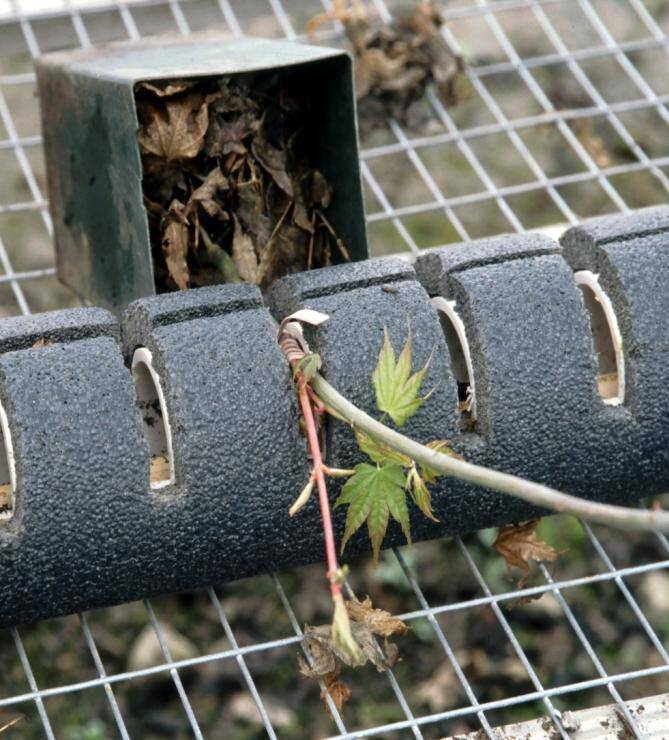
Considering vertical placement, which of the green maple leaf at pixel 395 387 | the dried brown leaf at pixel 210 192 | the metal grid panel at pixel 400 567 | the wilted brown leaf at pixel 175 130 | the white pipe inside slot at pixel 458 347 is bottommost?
the metal grid panel at pixel 400 567

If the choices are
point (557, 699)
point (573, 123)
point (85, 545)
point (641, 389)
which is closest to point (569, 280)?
point (641, 389)

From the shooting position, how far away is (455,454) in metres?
1.19

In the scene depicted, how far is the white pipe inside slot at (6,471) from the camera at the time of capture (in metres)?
1.13

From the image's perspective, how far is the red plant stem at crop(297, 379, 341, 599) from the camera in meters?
1.07

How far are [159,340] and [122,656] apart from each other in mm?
879

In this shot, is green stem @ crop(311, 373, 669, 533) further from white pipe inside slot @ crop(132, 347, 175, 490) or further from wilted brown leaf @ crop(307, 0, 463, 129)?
wilted brown leaf @ crop(307, 0, 463, 129)

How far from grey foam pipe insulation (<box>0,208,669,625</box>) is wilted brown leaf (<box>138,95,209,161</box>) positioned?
0.19m

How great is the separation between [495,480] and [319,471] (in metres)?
0.20

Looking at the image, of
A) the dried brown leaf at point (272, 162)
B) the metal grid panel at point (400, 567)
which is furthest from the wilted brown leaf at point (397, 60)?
the dried brown leaf at point (272, 162)

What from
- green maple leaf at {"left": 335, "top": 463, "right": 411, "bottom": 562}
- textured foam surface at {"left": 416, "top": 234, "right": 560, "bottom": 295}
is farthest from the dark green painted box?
green maple leaf at {"left": 335, "top": 463, "right": 411, "bottom": 562}

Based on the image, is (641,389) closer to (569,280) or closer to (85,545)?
(569,280)

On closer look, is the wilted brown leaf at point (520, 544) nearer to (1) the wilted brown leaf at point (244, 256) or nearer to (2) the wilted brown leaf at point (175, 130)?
(1) the wilted brown leaf at point (244, 256)

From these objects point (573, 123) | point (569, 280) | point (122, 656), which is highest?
point (569, 280)

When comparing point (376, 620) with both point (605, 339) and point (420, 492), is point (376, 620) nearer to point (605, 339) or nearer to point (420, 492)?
point (420, 492)
